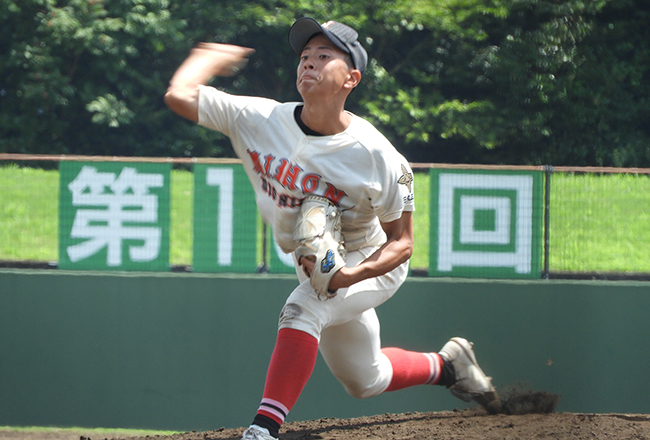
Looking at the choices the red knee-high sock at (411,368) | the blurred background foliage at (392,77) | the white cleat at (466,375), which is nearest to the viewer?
the red knee-high sock at (411,368)

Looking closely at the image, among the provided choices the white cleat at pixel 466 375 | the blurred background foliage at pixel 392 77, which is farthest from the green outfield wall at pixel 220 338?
the blurred background foliage at pixel 392 77

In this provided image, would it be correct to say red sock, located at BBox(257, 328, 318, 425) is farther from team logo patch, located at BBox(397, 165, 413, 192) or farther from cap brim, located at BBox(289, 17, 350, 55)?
cap brim, located at BBox(289, 17, 350, 55)

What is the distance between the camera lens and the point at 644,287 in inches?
171

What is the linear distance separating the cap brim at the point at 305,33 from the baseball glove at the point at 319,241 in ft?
1.85

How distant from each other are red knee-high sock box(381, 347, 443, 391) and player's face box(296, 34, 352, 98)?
1.43 m

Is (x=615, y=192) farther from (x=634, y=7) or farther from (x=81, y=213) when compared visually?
(x=634, y=7)

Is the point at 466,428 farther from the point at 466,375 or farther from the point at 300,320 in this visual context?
the point at 300,320

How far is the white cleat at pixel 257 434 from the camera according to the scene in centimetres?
249

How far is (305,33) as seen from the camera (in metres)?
2.64

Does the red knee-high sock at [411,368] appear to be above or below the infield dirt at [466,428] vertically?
above

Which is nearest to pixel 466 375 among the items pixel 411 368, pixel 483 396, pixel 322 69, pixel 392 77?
pixel 483 396

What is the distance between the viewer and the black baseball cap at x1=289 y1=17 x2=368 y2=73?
2586 millimetres

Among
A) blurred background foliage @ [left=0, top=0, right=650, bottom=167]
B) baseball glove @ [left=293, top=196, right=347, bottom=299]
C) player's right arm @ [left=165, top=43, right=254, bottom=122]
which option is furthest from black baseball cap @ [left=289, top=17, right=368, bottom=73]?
blurred background foliage @ [left=0, top=0, right=650, bottom=167]

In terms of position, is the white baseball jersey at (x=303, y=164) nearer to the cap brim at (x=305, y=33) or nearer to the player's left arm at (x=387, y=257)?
the player's left arm at (x=387, y=257)
